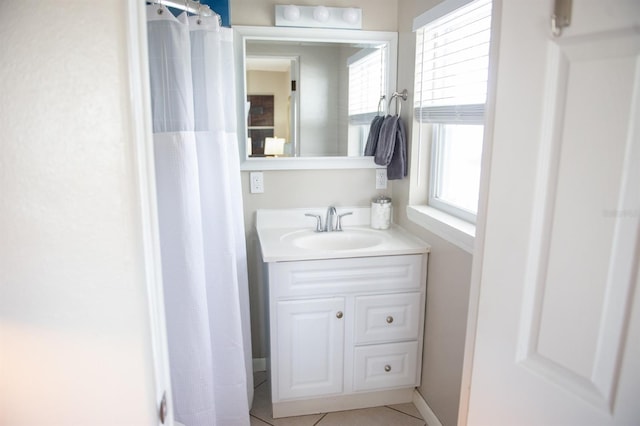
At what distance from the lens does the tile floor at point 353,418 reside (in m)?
2.22

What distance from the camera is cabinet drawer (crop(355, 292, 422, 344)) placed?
216 cm

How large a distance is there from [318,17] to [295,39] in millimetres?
163

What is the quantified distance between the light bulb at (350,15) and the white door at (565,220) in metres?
1.62

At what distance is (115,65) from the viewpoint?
704 millimetres

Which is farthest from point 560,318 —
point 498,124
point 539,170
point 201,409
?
point 201,409

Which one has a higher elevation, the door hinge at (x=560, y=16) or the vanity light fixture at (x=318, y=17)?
the vanity light fixture at (x=318, y=17)

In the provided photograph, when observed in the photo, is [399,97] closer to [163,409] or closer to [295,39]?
[295,39]

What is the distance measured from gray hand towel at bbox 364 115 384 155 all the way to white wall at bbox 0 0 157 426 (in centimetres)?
185

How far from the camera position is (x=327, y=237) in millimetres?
2453

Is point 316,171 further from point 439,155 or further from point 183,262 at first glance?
point 183,262

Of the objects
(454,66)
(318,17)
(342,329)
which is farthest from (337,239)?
(318,17)

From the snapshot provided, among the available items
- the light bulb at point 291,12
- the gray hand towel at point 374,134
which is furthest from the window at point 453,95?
the light bulb at point 291,12

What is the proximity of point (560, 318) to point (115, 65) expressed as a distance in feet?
2.83

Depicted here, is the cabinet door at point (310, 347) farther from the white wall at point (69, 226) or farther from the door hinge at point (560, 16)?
the door hinge at point (560, 16)
